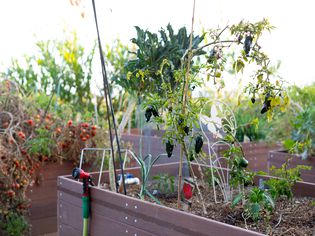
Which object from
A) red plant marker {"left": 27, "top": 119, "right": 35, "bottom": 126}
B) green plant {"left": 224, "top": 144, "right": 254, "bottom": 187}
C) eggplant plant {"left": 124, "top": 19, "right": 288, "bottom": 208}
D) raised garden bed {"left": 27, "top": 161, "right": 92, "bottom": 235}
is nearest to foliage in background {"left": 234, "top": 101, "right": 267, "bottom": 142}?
raised garden bed {"left": 27, "top": 161, "right": 92, "bottom": 235}

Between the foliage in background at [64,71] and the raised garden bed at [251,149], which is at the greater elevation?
the foliage in background at [64,71]

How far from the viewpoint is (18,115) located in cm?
314

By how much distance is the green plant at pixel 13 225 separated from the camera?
109 inches

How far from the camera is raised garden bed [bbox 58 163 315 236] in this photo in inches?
57.6

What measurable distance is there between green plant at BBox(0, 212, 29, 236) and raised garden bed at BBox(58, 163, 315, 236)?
2.35 ft

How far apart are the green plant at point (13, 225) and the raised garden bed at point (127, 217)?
72 cm

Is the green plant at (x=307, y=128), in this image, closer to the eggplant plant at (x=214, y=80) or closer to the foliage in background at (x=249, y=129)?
the foliage in background at (x=249, y=129)

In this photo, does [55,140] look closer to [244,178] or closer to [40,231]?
[40,231]

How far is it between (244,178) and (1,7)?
339 cm

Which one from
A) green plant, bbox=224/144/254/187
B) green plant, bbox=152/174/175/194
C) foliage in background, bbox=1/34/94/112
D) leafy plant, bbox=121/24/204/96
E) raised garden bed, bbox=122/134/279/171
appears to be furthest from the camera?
foliage in background, bbox=1/34/94/112

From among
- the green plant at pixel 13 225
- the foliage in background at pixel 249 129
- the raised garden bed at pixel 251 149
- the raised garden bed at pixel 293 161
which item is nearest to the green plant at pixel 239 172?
the raised garden bed at pixel 293 161

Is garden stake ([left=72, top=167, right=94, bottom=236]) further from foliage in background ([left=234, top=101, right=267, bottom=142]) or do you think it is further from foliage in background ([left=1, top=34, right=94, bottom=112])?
foliage in background ([left=1, top=34, right=94, bottom=112])

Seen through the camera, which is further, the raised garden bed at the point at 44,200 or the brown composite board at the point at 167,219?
the raised garden bed at the point at 44,200

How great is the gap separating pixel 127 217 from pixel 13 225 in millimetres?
1314
